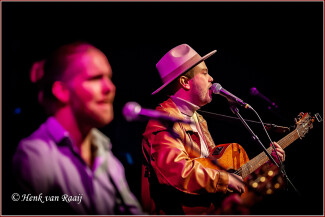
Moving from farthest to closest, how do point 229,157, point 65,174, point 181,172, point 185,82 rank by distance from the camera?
point 185,82, point 229,157, point 181,172, point 65,174

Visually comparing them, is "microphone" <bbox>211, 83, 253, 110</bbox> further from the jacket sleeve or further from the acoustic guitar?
the jacket sleeve

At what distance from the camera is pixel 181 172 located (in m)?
2.25

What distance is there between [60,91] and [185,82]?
1.68 m

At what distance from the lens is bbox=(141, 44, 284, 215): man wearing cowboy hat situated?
2.31 m

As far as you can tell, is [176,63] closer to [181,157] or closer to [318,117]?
[181,157]

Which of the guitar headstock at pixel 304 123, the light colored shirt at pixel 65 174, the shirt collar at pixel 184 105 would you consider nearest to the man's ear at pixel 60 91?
the light colored shirt at pixel 65 174

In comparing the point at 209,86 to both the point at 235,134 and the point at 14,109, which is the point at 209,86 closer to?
the point at 235,134

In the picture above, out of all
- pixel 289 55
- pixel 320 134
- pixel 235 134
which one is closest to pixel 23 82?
pixel 235 134

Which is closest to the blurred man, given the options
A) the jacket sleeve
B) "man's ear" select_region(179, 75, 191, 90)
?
the jacket sleeve

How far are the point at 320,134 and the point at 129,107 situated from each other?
415cm

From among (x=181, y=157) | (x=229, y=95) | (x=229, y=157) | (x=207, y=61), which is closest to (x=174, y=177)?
(x=181, y=157)

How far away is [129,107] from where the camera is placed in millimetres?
1368

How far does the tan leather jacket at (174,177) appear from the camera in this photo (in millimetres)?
2293

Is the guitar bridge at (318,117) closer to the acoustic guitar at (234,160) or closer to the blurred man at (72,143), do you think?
the acoustic guitar at (234,160)
